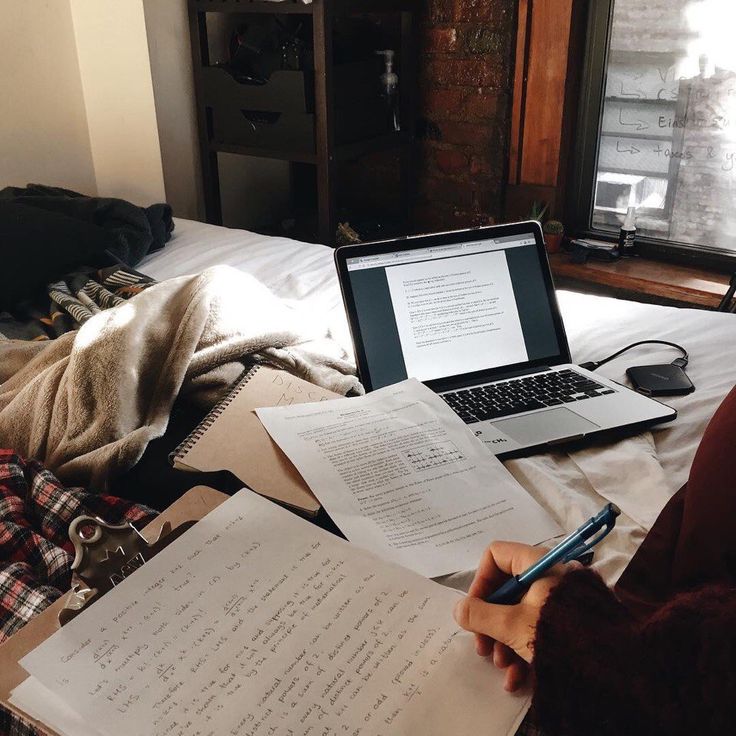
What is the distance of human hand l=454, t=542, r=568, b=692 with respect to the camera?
1.85 feet

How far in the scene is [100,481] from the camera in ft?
2.94

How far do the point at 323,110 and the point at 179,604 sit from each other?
195 cm

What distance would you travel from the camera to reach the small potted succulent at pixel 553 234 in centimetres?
247

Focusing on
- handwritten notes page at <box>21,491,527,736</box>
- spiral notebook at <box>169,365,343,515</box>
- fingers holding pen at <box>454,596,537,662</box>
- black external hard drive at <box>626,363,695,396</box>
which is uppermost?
fingers holding pen at <box>454,596,537,662</box>

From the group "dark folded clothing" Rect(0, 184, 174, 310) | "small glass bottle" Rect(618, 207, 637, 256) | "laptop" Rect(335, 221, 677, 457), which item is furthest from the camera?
"small glass bottle" Rect(618, 207, 637, 256)

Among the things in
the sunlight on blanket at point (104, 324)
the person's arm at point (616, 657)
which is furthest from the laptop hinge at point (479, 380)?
the person's arm at point (616, 657)

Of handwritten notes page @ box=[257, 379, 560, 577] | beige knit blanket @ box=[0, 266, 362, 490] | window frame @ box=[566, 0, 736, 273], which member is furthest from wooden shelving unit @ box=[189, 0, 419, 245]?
handwritten notes page @ box=[257, 379, 560, 577]

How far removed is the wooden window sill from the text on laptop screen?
1.23 m

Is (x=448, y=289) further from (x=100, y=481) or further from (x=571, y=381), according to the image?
(x=100, y=481)

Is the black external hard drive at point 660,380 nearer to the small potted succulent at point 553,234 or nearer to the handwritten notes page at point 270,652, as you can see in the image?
the handwritten notes page at point 270,652

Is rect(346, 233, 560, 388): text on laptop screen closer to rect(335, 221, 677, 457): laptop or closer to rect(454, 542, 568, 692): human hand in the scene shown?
rect(335, 221, 677, 457): laptop

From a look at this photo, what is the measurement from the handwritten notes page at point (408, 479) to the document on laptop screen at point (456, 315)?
108mm

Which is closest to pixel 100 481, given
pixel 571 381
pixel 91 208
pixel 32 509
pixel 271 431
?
pixel 32 509

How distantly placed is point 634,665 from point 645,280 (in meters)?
1.94
